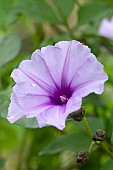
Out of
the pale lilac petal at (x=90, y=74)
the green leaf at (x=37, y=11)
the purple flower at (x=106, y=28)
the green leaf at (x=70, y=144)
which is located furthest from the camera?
the purple flower at (x=106, y=28)

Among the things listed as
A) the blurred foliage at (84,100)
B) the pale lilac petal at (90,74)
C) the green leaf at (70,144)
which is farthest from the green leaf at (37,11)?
the pale lilac petal at (90,74)

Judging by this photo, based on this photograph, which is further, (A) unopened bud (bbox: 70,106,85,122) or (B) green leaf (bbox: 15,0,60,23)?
(B) green leaf (bbox: 15,0,60,23)

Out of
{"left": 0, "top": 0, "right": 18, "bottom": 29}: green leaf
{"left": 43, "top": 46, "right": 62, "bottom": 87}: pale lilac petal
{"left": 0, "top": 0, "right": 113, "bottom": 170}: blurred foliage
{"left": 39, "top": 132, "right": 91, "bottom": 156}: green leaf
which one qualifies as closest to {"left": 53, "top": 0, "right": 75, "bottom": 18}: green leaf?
{"left": 0, "top": 0, "right": 113, "bottom": 170}: blurred foliage

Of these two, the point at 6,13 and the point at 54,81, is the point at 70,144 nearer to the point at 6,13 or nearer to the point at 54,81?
the point at 54,81

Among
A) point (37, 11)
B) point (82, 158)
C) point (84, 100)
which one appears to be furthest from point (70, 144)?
point (37, 11)

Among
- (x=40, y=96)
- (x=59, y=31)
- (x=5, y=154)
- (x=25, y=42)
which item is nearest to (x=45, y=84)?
(x=40, y=96)

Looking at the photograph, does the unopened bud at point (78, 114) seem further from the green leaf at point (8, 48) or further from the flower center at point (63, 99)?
the green leaf at point (8, 48)

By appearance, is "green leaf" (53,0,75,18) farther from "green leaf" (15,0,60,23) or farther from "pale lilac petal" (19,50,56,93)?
"pale lilac petal" (19,50,56,93)
